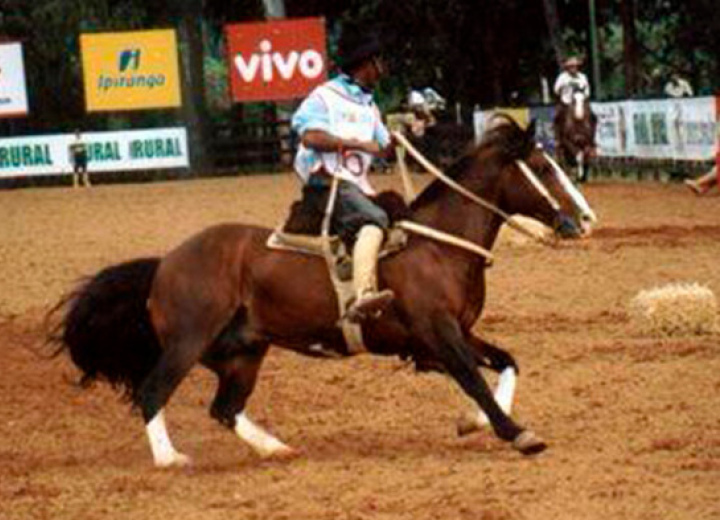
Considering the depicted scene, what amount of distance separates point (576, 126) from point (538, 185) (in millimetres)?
25807

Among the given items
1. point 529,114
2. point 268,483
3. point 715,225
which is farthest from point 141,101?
point 268,483

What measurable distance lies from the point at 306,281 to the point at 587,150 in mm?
26996

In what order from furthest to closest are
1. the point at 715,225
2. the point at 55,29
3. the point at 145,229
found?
the point at 55,29, the point at 145,229, the point at 715,225

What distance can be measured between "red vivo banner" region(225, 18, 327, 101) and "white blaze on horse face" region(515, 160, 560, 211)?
45.2 meters

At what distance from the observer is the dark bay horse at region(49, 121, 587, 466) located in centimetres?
1173

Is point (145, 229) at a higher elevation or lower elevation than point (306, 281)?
lower

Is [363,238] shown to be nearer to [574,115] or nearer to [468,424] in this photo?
[468,424]

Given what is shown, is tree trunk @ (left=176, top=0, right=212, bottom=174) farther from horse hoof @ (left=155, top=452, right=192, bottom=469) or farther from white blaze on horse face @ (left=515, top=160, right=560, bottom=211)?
horse hoof @ (left=155, top=452, right=192, bottom=469)

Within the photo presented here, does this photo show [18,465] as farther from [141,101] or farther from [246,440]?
[141,101]

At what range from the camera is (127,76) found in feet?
193

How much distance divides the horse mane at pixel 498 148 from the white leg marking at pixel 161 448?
6.01 feet

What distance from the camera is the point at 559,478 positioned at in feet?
34.1

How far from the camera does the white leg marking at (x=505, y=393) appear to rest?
11.9 meters

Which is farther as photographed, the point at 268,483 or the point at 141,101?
the point at 141,101
